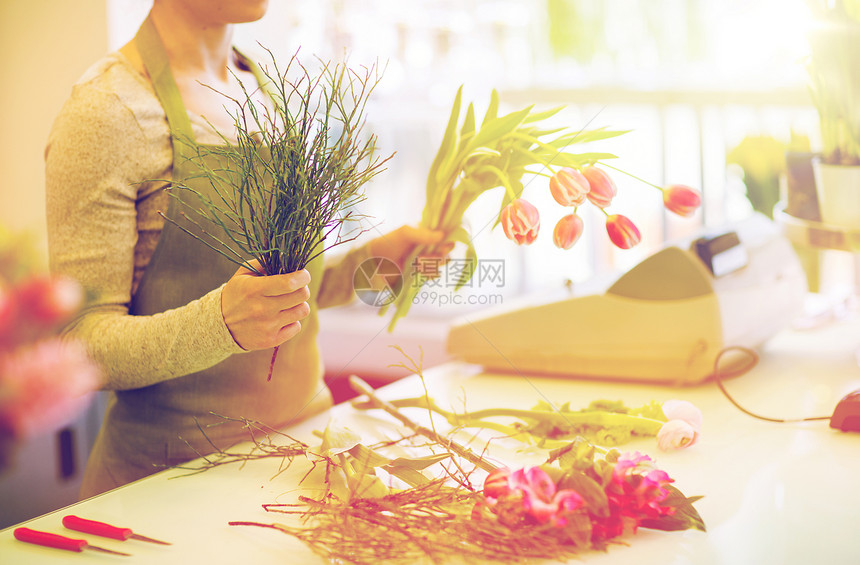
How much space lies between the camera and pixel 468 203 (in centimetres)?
96

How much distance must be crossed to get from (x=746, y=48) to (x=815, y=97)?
93 cm

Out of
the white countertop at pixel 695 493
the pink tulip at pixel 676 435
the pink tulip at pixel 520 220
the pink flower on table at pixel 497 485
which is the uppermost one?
the pink tulip at pixel 520 220

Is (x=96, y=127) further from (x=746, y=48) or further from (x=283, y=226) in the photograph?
(x=746, y=48)

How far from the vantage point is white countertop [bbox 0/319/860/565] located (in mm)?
650

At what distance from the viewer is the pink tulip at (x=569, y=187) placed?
2.68ft

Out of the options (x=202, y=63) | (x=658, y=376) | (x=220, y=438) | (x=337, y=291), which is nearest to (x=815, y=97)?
(x=658, y=376)

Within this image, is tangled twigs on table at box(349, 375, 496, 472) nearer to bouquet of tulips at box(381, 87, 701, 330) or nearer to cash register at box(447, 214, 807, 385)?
bouquet of tulips at box(381, 87, 701, 330)

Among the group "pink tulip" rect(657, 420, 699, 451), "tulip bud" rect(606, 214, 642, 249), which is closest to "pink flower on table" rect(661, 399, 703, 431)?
"pink tulip" rect(657, 420, 699, 451)

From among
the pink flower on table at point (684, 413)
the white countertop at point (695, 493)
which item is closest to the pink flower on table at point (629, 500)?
the white countertop at point (695, 493)

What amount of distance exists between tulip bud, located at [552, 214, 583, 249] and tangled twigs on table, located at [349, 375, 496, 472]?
0.83ft

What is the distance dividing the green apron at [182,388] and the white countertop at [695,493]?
0.06m

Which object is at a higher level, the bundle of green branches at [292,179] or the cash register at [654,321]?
the bundle of green branches at [292,179]

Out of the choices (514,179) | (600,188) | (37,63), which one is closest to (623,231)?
(600,188)

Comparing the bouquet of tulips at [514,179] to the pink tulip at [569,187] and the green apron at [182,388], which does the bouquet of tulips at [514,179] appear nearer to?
the pink tulip at [569,187]
